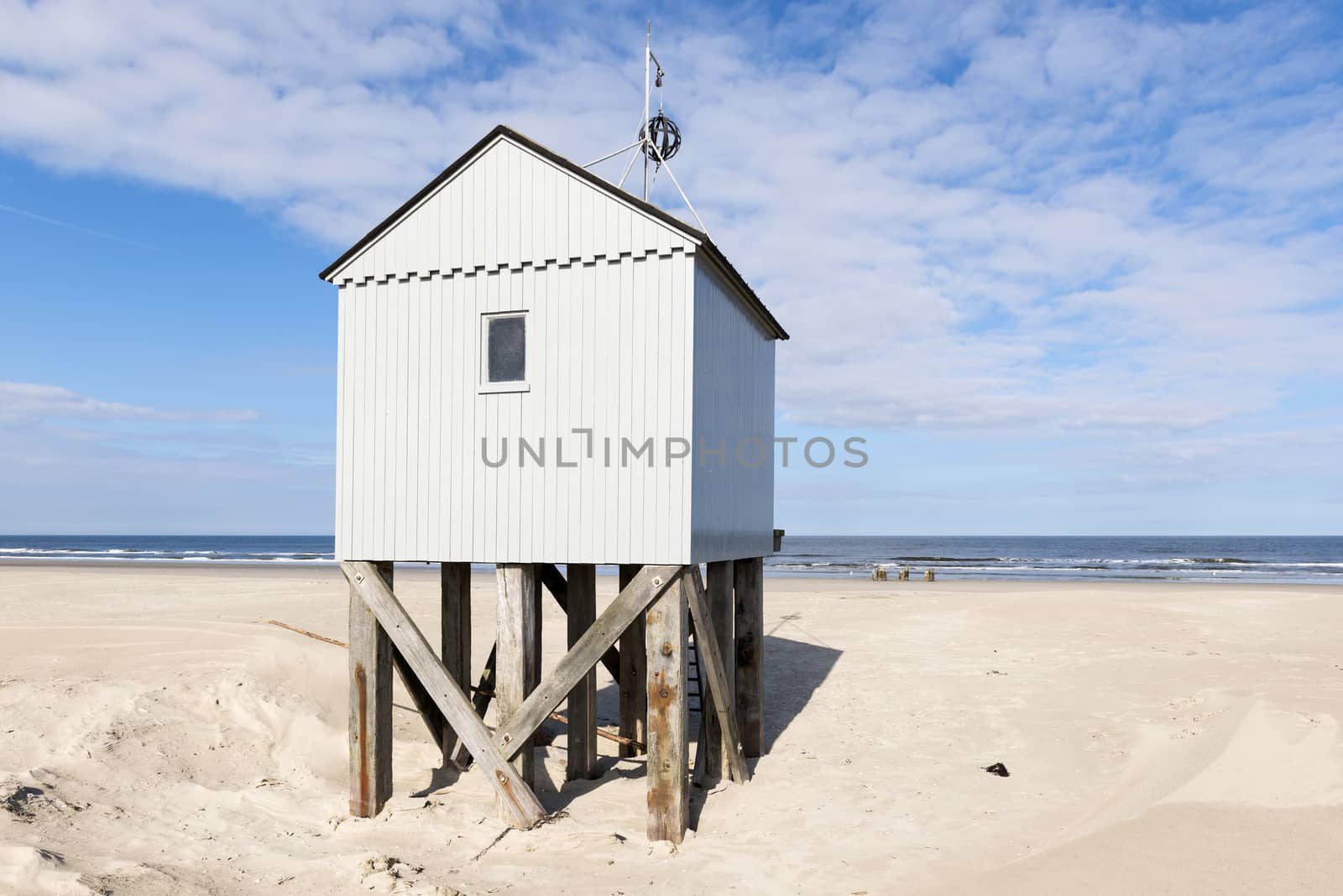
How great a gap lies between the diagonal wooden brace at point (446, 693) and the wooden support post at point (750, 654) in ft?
10.6

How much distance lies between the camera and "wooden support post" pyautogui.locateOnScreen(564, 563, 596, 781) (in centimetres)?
962

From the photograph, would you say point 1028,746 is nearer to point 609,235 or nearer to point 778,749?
point 778,749

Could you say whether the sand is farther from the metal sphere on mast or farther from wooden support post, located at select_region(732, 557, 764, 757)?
the metal sphere on mast

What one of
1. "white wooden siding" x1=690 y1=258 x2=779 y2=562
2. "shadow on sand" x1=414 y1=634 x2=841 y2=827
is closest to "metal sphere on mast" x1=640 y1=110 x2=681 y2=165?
"white wooden siding" x1=690 y1=258 x2=779 y2=562

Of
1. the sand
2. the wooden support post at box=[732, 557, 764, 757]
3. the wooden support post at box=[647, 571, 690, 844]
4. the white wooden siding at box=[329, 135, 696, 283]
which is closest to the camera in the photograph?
the sand

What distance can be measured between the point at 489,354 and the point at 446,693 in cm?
324

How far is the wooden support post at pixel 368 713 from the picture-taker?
28.2ft

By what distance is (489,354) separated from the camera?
852 cm

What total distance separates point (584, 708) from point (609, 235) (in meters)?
5.03

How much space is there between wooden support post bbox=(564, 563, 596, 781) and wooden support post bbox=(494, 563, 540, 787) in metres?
1.15

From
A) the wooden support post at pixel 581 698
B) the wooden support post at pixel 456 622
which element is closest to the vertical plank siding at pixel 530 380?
the wooden support post at pixel 456 622

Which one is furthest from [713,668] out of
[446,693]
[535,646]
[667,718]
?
[446,693]

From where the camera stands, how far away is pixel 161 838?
25.8 feet

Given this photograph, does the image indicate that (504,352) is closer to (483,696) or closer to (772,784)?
(483,696)
